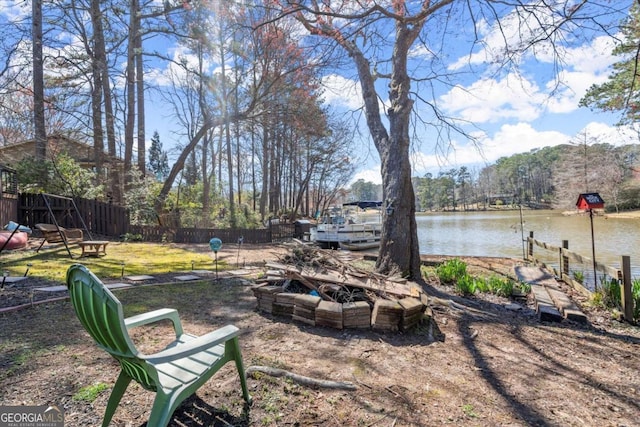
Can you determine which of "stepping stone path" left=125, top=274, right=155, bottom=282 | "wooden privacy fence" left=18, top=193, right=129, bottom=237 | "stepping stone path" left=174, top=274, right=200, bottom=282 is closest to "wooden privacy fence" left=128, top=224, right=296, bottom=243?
"wooden privacy fence" left=18, top=193, right=129, bottom=237

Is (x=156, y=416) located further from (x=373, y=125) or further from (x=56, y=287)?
(x=373, y=125)

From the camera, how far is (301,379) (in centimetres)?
214

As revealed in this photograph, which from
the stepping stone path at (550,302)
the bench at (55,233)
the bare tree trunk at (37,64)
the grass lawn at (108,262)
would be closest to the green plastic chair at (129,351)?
the stepping stone path at (550,302)

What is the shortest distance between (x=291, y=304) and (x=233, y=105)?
1101cm

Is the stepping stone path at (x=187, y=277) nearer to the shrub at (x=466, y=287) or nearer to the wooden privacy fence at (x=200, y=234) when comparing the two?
the shrub at (x=466, y=287)

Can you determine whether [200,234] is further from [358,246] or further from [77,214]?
[358,246]

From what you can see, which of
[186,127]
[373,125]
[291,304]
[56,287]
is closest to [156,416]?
[291,304]

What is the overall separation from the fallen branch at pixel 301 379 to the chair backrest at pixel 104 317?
898mm

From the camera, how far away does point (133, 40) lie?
12195 millimetres

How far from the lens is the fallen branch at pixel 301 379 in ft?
6.82

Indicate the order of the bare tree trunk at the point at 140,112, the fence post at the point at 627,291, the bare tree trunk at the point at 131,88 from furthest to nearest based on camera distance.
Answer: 1. the bare tree trunk at the point at 140,112
2. the bare tree trunk at the point at 131,88
3. the fence post at the point at 627,291

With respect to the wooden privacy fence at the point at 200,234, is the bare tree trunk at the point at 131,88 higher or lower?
higher

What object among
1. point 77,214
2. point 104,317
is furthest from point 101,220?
point 104,317

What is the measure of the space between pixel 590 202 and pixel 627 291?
2059mm
